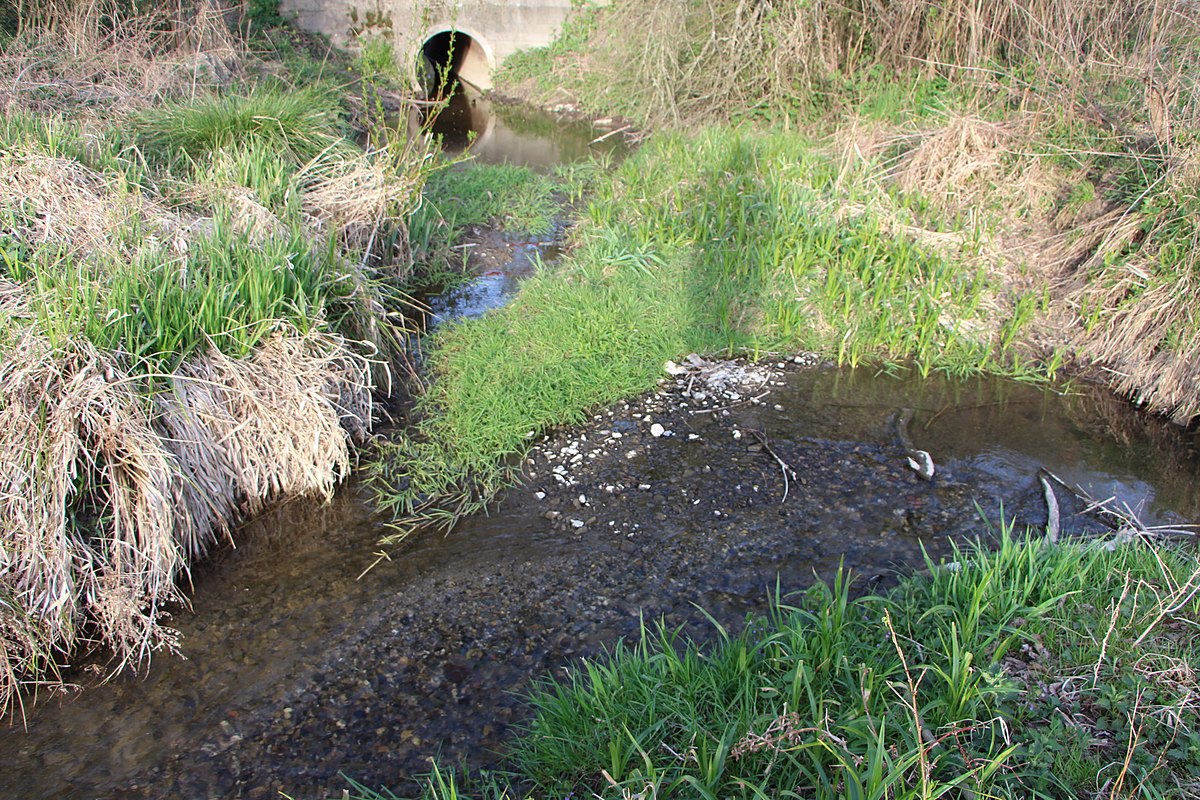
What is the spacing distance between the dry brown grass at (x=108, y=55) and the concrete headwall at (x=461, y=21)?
3.86 metres

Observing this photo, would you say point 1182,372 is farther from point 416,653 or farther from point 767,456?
point 416,653

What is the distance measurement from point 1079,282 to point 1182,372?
1.08 m

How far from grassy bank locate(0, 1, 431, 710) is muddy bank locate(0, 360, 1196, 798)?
1.03ft

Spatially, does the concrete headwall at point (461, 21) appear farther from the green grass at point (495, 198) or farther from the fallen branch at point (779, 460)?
the fallen branch at point (779, 460)

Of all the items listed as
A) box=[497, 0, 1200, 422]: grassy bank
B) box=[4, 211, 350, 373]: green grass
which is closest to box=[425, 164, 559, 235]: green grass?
box=[497, 0, 1200, 422]: grassy bank

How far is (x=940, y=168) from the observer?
6.68m

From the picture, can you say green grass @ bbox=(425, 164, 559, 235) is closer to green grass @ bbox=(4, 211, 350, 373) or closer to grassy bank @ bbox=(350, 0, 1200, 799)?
grassy bank @ bbox=(350, 0, 1200, 799)

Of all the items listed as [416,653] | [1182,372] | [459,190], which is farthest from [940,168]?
[416,653]

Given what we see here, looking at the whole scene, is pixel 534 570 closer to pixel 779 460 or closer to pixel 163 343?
pixel 779 460

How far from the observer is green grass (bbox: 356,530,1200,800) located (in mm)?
2215

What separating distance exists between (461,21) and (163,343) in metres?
12.2

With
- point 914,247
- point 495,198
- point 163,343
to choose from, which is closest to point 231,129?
point 495,198

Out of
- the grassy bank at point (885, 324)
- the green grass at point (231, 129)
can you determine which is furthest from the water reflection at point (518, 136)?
the green grass at point (231, 129)

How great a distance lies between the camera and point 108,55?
8.55 m
